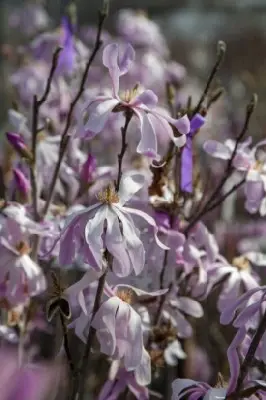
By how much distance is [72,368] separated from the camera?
26.0 inches

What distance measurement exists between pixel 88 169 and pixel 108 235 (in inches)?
11.3

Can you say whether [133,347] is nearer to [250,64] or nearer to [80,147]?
[80,147]

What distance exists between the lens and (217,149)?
2.81 ft

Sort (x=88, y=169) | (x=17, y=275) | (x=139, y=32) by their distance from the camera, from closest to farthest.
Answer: (x=17, y=275)
(x=88, y=169)
(x=139, y=32)

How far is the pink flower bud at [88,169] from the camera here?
89 centimetres

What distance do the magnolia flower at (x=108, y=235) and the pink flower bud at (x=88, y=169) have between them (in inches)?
8.6

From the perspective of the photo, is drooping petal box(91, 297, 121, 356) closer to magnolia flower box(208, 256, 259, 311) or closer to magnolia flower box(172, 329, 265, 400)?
magnolia flower box(172, 329, 265, 400)

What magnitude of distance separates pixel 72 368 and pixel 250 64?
497cm

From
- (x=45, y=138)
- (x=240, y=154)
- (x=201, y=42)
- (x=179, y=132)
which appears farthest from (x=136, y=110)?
(x=201, y=42)

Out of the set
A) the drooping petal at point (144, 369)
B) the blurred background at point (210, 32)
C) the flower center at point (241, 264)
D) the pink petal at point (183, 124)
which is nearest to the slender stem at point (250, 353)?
the drooping petal at point (144, 369)

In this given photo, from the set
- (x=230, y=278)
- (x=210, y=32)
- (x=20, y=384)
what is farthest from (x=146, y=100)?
(x=210, y=32)

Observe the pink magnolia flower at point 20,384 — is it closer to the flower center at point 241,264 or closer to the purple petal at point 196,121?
the purple petal at point 196,121

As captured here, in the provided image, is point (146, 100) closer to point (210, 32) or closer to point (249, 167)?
point (249, 167)

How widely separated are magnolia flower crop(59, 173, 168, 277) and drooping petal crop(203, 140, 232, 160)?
0.64 feet
